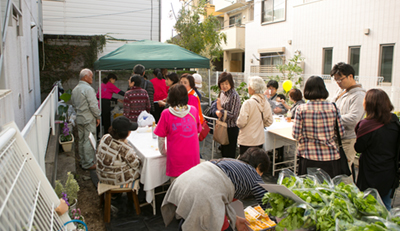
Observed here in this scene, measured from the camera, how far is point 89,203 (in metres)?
4.08

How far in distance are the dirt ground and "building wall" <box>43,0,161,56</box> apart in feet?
26.2

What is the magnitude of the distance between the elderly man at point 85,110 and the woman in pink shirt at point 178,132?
2246mm

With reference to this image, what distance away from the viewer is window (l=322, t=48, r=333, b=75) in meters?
12.5

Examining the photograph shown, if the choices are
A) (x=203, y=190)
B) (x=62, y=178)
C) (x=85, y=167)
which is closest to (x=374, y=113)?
(x=203, y=190)

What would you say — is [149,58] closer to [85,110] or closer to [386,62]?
[85,110]

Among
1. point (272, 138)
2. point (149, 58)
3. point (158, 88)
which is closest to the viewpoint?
point (272, 138)

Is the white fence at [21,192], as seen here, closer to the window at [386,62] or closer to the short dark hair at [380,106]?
the short dark hair at [380,106]

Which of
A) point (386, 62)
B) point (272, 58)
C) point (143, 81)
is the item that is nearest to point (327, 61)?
point (386, 62)

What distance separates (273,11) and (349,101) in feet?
45.8

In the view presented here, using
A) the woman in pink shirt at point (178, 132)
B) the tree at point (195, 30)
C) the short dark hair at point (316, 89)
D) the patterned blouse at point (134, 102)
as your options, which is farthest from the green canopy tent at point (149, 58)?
the tree at point (195, 30)

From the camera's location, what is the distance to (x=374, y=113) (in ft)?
9.38

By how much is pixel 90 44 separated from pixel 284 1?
10.2m

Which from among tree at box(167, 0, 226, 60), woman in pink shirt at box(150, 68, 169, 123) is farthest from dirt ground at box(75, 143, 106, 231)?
tree at box(167, 0, 226, 60)

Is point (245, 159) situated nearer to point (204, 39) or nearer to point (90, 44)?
point (90, 44)
